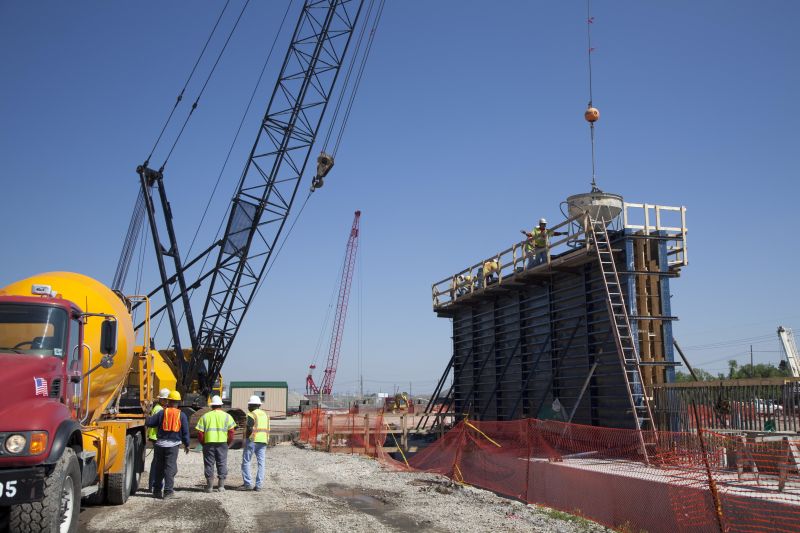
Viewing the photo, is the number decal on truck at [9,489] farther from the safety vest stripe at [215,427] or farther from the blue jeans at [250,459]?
the blue jeans at [250,459]

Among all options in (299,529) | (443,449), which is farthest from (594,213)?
(299,529)

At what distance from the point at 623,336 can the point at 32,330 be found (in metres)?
12.1

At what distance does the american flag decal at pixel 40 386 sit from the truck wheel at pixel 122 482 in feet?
12.9

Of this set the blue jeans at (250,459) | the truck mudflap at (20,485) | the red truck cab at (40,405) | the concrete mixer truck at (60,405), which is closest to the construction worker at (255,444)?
the blue jeans at (250,459)

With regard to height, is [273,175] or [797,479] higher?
[273,175]

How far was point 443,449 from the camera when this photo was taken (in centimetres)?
1755

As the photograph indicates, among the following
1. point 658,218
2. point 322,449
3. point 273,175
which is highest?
point 273,175

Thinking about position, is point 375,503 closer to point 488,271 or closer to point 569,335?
point 569,335

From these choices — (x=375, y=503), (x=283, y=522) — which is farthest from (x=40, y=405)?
(x=375, y=503)

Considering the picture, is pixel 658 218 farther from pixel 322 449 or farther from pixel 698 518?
pixel 322 449

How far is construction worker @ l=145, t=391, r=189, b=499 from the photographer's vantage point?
41.8ft

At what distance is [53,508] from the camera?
24.3 feet

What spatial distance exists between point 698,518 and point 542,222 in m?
12.1

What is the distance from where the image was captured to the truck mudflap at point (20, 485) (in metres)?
6.96
